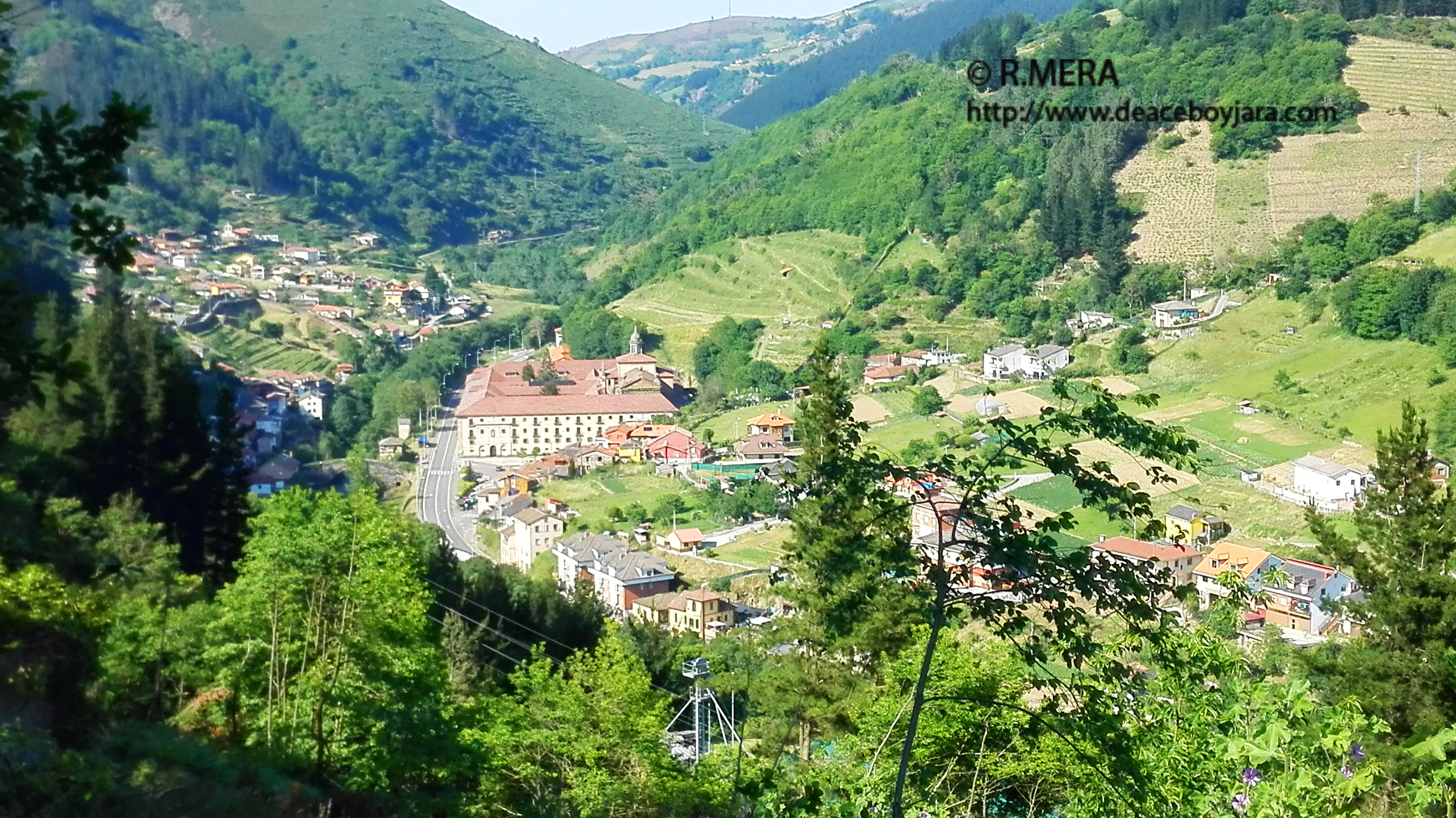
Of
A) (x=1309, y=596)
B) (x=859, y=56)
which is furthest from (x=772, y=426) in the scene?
(x=859, y=56)

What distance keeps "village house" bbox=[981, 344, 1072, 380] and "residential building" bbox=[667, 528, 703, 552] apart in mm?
10737

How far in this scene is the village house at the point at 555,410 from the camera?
34.9m

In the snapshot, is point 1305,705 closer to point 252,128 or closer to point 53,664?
point 53,664

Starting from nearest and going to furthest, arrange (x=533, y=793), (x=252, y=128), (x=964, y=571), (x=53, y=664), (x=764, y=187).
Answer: (x=964, y=571), (x=53, y=664), (x=533, y=793), (x=764, y=187), (x=252, y=128)

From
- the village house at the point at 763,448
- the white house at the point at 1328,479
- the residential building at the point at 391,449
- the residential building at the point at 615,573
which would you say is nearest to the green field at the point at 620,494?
the village house at the point at 763,448

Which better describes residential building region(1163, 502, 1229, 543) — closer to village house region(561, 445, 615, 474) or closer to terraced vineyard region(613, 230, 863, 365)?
village house region(561, 445, 615, 474)

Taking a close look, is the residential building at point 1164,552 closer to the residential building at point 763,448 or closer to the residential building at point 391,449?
the residential building at point 763,448

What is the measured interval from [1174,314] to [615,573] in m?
17.5

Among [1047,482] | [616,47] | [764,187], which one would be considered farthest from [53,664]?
[616,47]

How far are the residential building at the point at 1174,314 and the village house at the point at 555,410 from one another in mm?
12768

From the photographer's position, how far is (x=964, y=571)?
9.56ft

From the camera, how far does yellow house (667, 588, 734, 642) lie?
19.2 m

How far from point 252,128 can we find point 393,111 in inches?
491

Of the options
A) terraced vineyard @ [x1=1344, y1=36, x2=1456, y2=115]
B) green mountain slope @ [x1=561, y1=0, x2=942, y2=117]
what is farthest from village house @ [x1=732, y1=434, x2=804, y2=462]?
green mountain slope @ [x1=561, y1=0, x2=942, y2=117]
